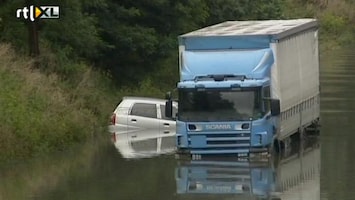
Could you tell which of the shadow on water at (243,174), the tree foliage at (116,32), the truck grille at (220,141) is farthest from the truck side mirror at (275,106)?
the tree foliage at (116,32)

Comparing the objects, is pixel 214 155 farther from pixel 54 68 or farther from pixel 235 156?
pixel 54 68

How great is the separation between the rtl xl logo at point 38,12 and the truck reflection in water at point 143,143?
450 cm

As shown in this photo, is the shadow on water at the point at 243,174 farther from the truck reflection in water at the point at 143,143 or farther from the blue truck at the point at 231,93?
the blue truck at the point at 231,93

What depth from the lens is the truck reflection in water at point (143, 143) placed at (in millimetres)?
31391

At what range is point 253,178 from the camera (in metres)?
25.3

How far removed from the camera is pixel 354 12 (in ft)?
355

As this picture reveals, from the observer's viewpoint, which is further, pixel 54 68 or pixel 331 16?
pixel 331 16

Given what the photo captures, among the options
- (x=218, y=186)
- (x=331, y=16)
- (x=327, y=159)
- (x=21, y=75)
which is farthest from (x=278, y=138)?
(x=331, y=16)

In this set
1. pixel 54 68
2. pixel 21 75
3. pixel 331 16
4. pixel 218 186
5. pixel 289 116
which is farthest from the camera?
pixel 331 16

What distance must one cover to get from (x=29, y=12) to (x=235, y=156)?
9.21 metres

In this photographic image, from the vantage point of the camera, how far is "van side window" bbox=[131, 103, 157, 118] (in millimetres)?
36219

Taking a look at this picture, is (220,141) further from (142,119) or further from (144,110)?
(142,119)

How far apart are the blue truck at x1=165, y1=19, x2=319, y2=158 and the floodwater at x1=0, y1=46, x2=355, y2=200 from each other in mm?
577

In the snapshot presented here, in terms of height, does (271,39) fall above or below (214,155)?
above
